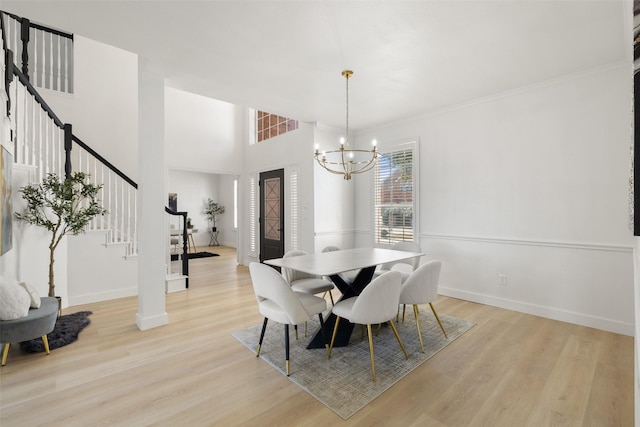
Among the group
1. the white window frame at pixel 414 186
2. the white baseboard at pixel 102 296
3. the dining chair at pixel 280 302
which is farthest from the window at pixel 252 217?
the dining chair at pixel 280 302

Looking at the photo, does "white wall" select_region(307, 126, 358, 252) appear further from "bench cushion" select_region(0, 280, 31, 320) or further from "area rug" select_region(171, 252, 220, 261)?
"area rug" select_region(171, 252, 220, 261)

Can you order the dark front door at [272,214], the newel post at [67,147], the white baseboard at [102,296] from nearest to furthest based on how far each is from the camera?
the white baseboard at [102,296] < the newel post at [67,147] < the dark front door at [272,214]

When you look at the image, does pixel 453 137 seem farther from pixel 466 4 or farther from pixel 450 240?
pixel 466 4

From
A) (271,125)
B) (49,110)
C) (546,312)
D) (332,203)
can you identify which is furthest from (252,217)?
(546,312)

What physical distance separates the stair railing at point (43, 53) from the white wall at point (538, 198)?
6.10 metres

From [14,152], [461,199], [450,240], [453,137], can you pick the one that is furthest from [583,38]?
[14,152]

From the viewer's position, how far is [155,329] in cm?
317

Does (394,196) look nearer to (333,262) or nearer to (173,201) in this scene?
(333,262)

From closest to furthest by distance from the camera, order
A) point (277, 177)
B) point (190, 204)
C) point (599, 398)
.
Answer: point (599, 398) < point (277, 177) < point (190, 204)

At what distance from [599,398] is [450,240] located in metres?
2.48

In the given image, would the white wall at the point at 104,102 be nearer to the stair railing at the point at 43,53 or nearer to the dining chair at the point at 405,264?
the stair railing at the point at 43,53

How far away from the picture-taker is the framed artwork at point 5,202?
7.68ft

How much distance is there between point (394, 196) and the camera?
16.3 feet

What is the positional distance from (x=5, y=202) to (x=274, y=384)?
9.10 feet
